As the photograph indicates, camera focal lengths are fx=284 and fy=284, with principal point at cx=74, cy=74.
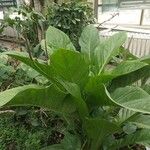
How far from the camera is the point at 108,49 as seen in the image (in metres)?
1.12

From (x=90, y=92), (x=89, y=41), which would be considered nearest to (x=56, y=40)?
(x=89, y=41)

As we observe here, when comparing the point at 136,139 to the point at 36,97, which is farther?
the point at 136,139

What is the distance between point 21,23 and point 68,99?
5.87 feet

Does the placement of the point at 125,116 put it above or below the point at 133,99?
below

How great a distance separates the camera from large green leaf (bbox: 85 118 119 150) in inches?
37.5

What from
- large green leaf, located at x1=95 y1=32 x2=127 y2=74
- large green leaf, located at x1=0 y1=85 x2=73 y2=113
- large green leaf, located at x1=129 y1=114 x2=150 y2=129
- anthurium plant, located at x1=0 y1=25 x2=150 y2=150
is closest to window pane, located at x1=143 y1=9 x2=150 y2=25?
anthurium plant, located at x1=0 y1=25 x2=150 y2=150

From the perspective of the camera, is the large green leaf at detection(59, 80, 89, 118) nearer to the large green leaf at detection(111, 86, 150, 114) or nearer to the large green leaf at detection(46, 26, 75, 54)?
the large green leaf at detection(111, 86, 150, 114)

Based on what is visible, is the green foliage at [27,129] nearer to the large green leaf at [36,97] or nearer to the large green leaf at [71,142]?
the large green leaf at [71,142]

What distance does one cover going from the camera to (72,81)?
0.97 m

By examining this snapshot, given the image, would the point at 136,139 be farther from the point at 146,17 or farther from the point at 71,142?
the point at 146,17

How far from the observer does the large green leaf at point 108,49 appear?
111 centimetres

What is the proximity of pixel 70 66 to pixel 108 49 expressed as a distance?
289 millimetres

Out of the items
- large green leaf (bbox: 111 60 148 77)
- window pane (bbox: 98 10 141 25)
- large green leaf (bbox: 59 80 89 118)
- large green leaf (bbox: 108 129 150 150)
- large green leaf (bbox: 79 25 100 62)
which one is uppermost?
large green leaf (bbox: 79 25 100 62)

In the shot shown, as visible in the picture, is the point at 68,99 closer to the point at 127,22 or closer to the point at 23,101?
the point at 23,101
